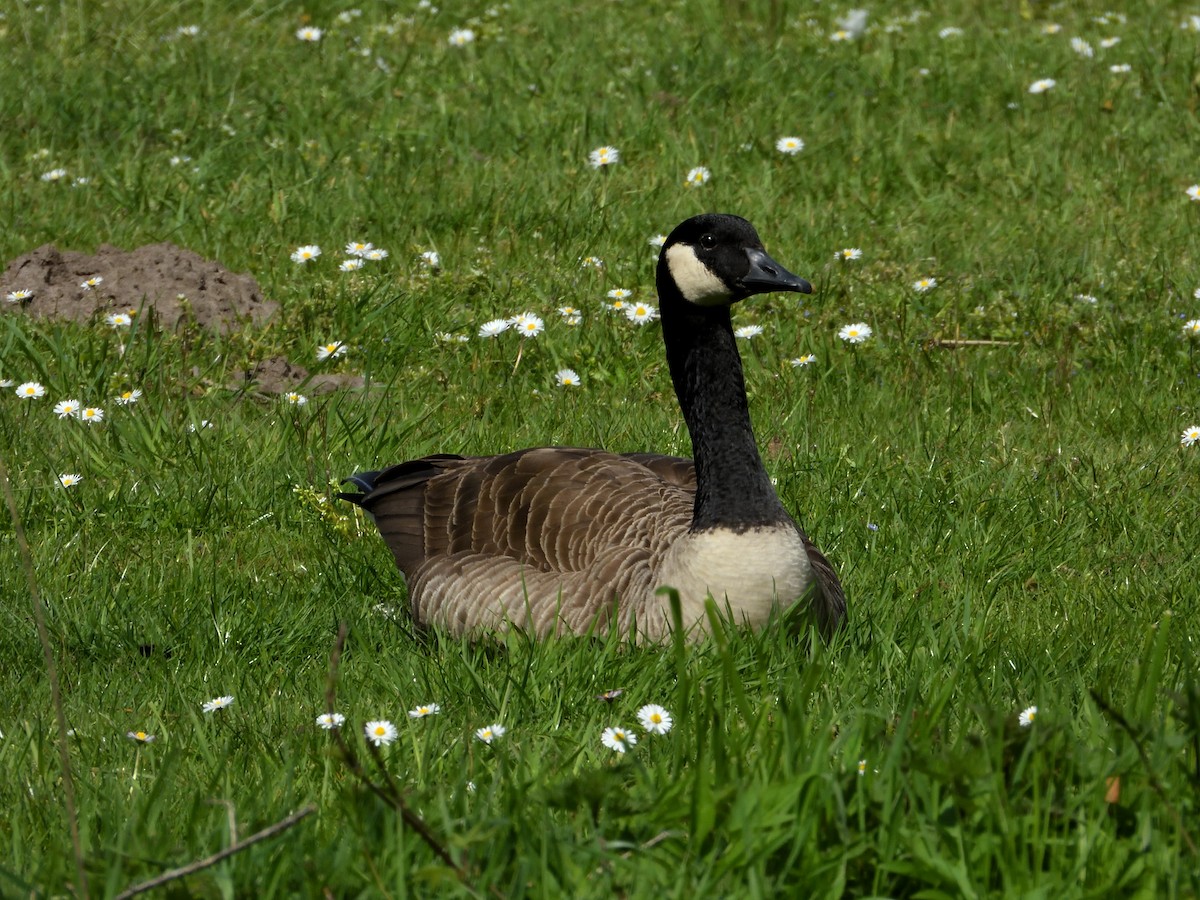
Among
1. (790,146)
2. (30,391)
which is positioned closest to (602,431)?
(30,391)

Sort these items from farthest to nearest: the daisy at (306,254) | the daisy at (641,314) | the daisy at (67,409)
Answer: the daisy at (306,254), the daisy at (641,314), the daisy at (67,409)

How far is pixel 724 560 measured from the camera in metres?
4.23

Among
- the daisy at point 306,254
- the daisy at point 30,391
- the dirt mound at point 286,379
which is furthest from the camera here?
the daisy at point 306,254

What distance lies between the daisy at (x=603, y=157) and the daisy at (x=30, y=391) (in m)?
3.25

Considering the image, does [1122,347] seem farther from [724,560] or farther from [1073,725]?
[1073,725]

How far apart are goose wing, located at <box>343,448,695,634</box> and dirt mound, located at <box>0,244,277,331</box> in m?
1.85

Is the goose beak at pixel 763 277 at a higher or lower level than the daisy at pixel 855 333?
higher

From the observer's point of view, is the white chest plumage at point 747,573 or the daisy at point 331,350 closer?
the white chest plumage at point 747,573

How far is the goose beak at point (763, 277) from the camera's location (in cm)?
434

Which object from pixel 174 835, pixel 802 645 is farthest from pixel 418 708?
pixel 802 645

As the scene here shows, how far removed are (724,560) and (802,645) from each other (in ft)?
1.04

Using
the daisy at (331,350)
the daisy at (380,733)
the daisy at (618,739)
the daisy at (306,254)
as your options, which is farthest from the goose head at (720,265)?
the daisy at (306,254)

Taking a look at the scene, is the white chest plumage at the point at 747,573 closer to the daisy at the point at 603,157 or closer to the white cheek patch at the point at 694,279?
the white cheek patch at the point at 694,279

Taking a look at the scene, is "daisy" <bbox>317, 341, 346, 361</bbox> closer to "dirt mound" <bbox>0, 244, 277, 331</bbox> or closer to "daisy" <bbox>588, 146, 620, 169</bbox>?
"dirt mound" <bbox>0, 244, 277, 331</bbox>
